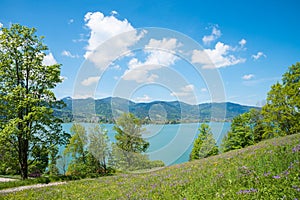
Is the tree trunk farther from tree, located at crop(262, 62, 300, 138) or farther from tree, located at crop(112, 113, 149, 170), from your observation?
tree, located at crop(262, 62, 300, 138)

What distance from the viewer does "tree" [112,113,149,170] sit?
2280 centimetres

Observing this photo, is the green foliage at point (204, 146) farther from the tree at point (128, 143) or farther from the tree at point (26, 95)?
the tree at point (26, 95)

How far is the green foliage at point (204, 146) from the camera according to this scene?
56.6 metres

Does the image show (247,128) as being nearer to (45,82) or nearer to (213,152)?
(213,152)

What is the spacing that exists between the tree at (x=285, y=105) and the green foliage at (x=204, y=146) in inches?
560

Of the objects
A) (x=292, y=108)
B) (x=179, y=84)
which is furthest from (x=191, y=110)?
(x=292, y=108)

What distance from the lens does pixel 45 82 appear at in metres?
23.1

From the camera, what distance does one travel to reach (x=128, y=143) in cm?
2895

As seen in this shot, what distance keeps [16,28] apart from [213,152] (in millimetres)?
50678

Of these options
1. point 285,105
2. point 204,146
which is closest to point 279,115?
point 285,105

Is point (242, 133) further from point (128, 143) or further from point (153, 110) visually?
point (153, 110)

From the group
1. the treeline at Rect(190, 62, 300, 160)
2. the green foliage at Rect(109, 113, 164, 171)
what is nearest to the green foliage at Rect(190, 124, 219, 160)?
the treeline at Rect(190, 62, 300, 160)

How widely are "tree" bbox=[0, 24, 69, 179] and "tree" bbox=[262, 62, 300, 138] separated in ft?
127

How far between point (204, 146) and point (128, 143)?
3314cm
